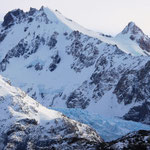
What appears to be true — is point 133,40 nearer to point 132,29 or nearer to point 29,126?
point 132,29

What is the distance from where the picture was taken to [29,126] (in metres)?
62.8

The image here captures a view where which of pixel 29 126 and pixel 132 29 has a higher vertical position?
pixel 132 29

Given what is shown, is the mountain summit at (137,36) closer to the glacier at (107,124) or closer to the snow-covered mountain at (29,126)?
the glacier at (107,124)

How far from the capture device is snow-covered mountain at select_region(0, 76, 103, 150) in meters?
58.7

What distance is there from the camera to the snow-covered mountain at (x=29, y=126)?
5869 centimetres

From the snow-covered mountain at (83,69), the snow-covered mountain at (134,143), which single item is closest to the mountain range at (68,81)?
the snow-covered mountain at (83,69)

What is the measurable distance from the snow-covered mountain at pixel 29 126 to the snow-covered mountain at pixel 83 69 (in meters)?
52.4

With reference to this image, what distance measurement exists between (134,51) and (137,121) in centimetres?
5565

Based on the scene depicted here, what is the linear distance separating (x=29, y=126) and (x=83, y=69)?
9439cm

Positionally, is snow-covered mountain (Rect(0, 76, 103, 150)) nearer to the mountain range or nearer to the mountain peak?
the mountain range

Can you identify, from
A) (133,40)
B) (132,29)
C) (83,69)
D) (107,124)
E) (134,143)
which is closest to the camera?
(134,143)

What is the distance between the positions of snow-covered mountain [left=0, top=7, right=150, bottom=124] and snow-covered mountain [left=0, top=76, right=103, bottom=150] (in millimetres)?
52397

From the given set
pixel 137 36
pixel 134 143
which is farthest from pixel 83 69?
pixel 134 143

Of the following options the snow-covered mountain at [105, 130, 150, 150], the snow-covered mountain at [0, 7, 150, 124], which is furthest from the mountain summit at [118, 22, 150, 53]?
the snow-covered mountain at [105, 130, 150, 150]
